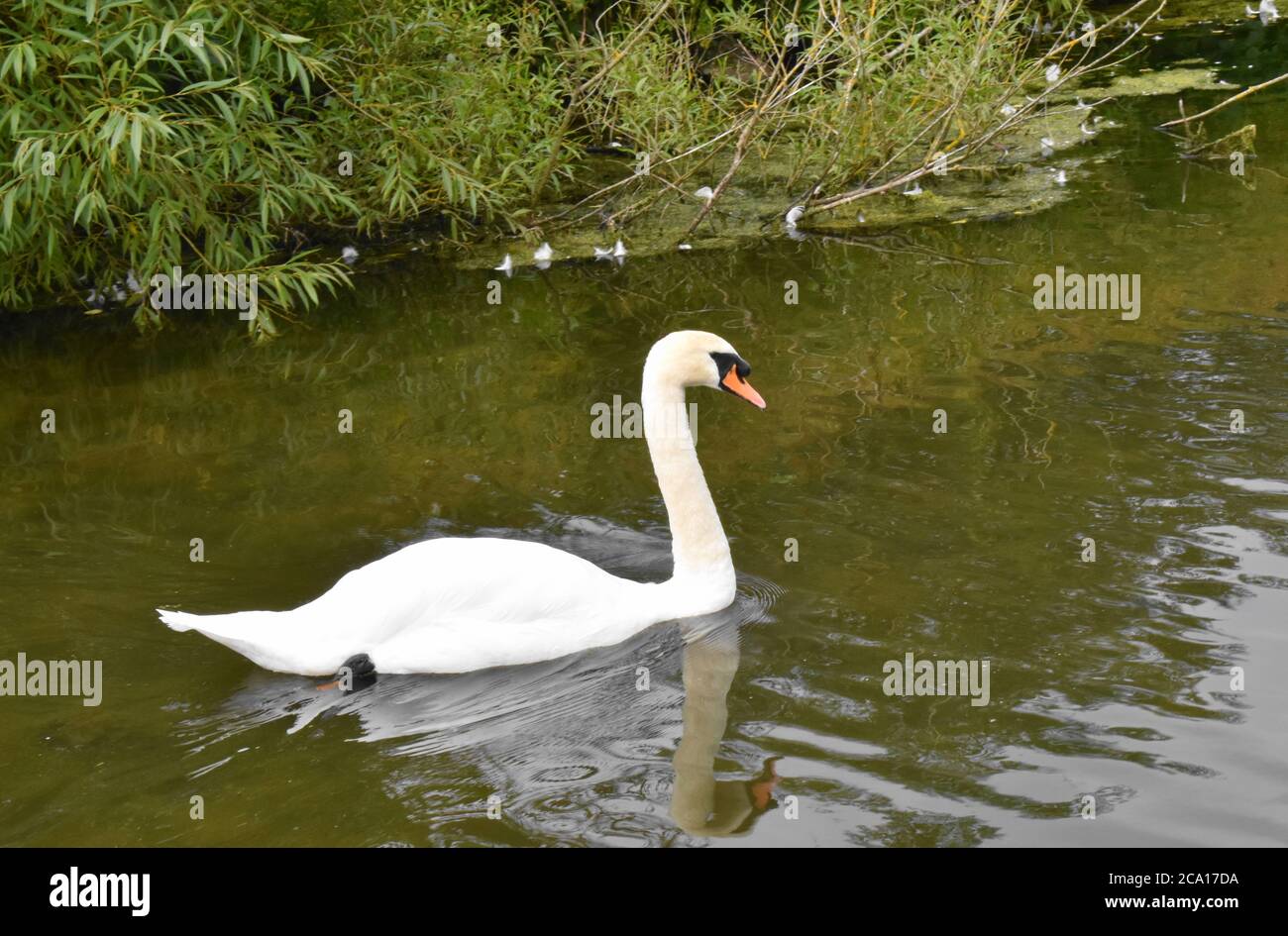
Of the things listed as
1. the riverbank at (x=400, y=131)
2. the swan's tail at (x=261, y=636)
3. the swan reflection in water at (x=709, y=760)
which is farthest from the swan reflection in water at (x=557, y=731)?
the riverbank at (x=400, y=131)

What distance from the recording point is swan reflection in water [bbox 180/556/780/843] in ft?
14.2

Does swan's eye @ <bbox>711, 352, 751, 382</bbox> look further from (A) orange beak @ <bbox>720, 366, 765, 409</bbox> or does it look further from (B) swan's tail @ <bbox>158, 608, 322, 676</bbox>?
(B) swan's tail @ <bbox>158, 608, 322, 676</bbox>

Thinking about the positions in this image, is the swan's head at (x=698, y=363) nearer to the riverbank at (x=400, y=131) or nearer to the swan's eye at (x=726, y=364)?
the swan's eye at (x=726, y=364)

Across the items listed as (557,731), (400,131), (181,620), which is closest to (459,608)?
(557,731)

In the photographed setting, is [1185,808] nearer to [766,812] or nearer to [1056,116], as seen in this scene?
[766,812]

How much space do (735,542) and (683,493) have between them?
622 mm

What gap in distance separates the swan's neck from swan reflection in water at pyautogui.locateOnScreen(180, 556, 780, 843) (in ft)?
0.61

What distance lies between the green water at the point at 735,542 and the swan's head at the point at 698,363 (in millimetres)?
758

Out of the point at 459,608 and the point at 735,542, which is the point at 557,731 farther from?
the point at 735,542

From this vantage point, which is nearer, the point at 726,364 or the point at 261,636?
the point at 261,636

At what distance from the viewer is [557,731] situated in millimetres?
4789

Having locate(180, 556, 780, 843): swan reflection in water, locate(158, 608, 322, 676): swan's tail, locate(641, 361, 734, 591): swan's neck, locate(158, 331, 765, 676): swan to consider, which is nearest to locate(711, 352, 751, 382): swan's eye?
locate(641, 361, 734, 591): swan's neck

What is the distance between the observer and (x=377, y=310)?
963cm

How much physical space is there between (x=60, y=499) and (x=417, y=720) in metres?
2.75
